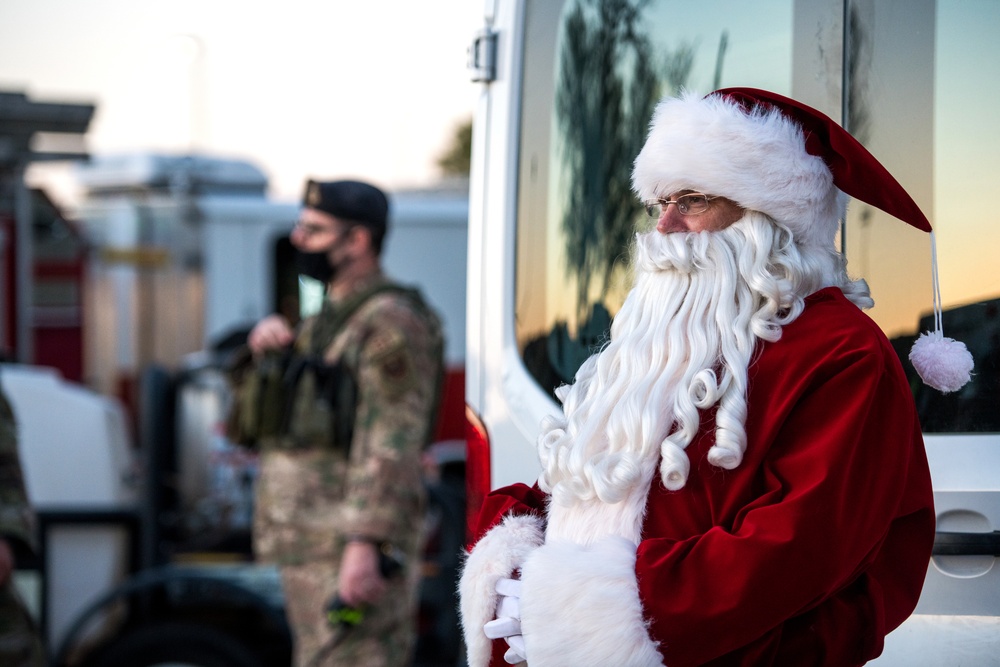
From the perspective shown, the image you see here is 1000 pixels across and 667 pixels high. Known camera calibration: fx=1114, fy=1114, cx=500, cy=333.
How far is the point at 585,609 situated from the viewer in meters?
1.42

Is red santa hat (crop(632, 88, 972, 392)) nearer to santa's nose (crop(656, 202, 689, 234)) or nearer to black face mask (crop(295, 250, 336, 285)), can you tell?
santa's nose (crop(656, 202, 689, 234))

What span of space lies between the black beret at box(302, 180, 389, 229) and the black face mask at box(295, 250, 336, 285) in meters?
0.14

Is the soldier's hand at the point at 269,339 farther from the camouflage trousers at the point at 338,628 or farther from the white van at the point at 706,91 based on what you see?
the white van at the point at 706,91


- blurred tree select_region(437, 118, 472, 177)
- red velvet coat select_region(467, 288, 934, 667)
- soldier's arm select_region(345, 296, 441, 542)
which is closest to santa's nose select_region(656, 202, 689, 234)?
red velvet coat select_region(467, 288, 934, 667)

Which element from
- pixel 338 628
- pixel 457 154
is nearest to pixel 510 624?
pixel 338 628

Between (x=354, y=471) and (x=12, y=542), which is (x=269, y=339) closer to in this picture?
(x=354, y=471)

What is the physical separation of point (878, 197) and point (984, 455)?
0.55 meters

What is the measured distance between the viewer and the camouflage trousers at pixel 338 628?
327cm

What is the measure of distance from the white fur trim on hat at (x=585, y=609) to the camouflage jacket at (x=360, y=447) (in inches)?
71.4

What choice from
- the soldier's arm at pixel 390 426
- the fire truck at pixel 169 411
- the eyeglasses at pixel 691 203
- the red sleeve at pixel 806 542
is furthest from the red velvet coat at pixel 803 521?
the fire truck at pixel 169 411

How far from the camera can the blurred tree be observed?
33812 mm

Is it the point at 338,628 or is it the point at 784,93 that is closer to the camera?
the point at 784,93

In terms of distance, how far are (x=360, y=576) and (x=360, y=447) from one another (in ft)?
1.24

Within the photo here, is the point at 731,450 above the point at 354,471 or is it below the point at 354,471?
above
